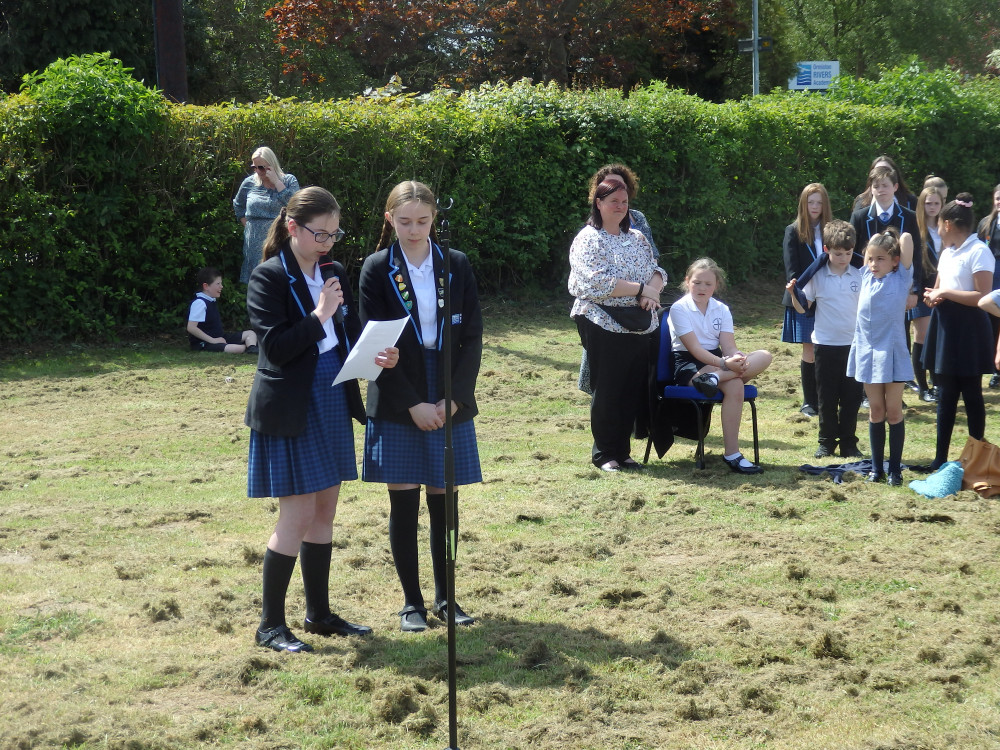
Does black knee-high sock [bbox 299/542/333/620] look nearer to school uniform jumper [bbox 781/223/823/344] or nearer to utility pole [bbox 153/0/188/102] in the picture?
school uniform jumper [bbox 781/223/823/344]

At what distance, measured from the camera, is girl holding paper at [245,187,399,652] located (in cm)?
459

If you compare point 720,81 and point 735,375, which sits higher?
point 720,81

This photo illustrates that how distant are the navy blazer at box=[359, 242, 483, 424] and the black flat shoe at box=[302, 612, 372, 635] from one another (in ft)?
3.08

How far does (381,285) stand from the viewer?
4973mm

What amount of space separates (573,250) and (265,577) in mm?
4156

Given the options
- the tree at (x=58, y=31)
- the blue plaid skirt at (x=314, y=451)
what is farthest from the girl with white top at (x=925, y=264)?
the tree at (x=58, y=31)

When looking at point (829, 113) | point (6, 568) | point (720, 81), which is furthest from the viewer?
point (720, 81)

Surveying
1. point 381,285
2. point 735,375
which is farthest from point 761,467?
point 381,285

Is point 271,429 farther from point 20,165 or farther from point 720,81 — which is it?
point 720,81

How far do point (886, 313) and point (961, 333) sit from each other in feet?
1.94

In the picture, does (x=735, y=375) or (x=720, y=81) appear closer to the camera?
(x=735, y=375)

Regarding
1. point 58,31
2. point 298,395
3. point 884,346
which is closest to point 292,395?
point 298,395

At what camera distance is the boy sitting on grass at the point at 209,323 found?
13086mm

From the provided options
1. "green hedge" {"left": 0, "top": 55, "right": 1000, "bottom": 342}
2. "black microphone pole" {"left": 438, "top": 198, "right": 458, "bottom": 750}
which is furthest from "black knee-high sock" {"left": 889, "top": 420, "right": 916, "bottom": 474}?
"green hedge" {"left": 0, "top": 55, "right": 1000, "bottom": 342}
